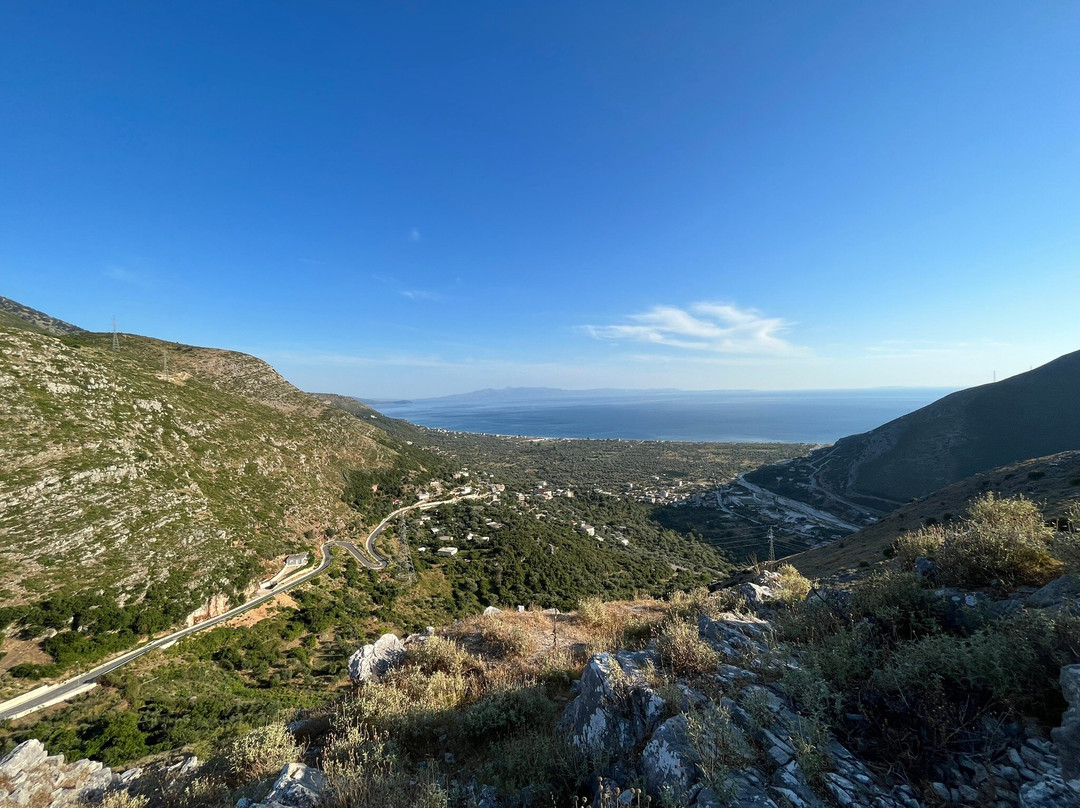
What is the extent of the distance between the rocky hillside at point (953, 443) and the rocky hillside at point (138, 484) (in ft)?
267

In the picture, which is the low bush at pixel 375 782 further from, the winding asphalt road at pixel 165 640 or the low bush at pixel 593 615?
the winding asphalt road at pixel 165 640

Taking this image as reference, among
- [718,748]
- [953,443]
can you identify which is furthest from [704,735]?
[953,443]

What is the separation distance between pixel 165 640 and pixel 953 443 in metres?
103

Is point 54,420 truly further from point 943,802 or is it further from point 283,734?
point 943,802

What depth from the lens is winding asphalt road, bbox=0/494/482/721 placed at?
1634 centimetres

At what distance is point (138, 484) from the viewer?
1126 inches

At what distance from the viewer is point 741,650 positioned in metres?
5.96

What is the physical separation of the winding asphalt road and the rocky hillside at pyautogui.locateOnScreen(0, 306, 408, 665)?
5.69 feet

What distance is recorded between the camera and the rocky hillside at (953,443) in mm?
58562

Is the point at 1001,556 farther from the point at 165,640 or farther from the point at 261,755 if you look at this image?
the point at 165,640

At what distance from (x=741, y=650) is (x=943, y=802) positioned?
9.91 ft

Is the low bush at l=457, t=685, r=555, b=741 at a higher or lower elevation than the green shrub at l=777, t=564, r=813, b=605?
lower

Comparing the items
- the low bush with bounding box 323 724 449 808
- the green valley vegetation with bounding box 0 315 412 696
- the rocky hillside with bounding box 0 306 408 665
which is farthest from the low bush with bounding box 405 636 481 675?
the rocky hillside with bounding box 0 306 408 665

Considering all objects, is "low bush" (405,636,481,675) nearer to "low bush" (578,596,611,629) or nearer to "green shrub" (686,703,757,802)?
"low bush" (578,596,611,629)
